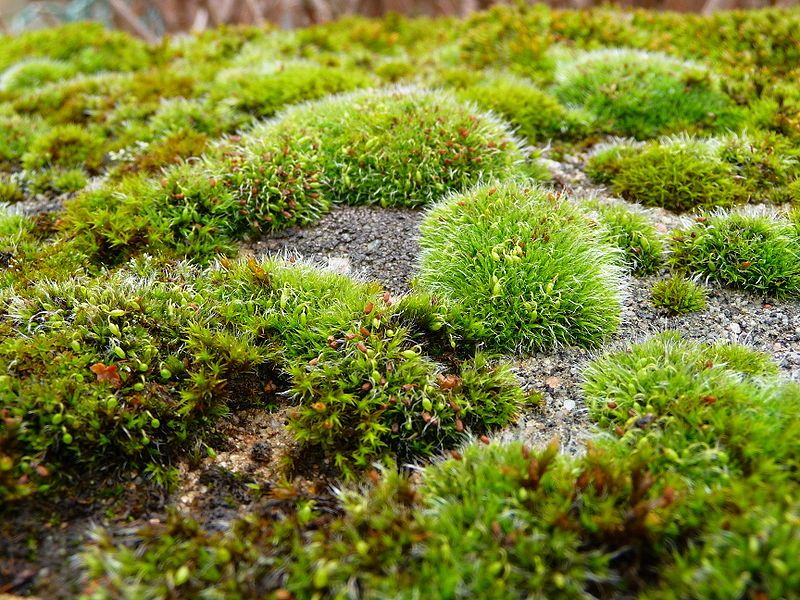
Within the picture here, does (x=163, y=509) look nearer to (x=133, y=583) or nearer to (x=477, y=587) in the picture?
(x=133, y=583)

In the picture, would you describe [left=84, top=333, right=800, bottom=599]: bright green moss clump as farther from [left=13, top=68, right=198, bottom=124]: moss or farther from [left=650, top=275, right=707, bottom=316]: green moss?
[left=13, top=68, right=198, bottom=124]: moss

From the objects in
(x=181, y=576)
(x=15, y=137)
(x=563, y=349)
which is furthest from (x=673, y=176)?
(x=15, y=137)

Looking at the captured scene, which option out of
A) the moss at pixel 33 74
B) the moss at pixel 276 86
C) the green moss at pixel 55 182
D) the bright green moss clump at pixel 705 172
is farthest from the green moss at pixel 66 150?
the bright green moss clump at pixel 705 172

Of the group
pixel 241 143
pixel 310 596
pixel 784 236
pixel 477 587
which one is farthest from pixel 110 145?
pixel 784 236

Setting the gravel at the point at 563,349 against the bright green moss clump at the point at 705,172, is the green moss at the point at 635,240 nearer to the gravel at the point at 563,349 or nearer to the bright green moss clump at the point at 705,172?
the gravel at the point at 563,349

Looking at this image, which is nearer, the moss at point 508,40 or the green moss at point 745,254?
the green moss at point 745,254

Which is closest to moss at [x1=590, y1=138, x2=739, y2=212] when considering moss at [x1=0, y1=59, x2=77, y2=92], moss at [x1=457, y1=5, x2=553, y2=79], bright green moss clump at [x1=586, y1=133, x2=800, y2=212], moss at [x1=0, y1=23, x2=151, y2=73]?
bright green moss clump at [x1=586, y1=133, x2=800, y2=212]
